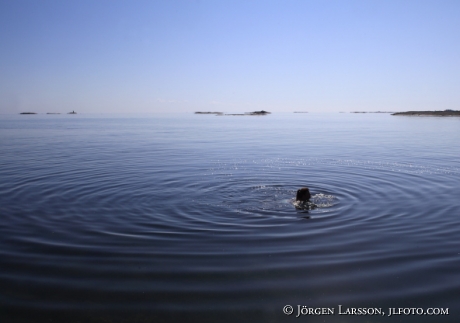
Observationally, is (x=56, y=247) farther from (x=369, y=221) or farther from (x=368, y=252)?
(x=369, y=221)

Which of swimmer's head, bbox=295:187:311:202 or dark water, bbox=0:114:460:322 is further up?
swimmer's head, bbox=295:187:311:202

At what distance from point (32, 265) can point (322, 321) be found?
6.80 metres

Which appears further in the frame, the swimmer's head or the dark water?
the swimmer's head

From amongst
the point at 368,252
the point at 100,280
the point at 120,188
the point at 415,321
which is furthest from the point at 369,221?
the point at 120,188

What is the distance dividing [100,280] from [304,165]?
18.4 metres

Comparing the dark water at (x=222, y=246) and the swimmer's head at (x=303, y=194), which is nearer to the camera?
the dark water at (x=222, y=246)

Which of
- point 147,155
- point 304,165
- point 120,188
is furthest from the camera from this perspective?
point 147,155

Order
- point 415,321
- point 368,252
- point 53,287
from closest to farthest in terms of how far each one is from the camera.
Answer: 1. point 415,321
2. point 53,287
3. point 368,252

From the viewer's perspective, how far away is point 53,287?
788 centimetres

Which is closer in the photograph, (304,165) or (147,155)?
(304,165)

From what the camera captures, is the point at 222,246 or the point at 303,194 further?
the point at 303,194

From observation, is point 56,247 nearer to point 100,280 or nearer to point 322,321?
point 100,280

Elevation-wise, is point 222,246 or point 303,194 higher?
point 303,194

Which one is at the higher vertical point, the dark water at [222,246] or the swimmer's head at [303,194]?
the swimmer's head at [303,194]
